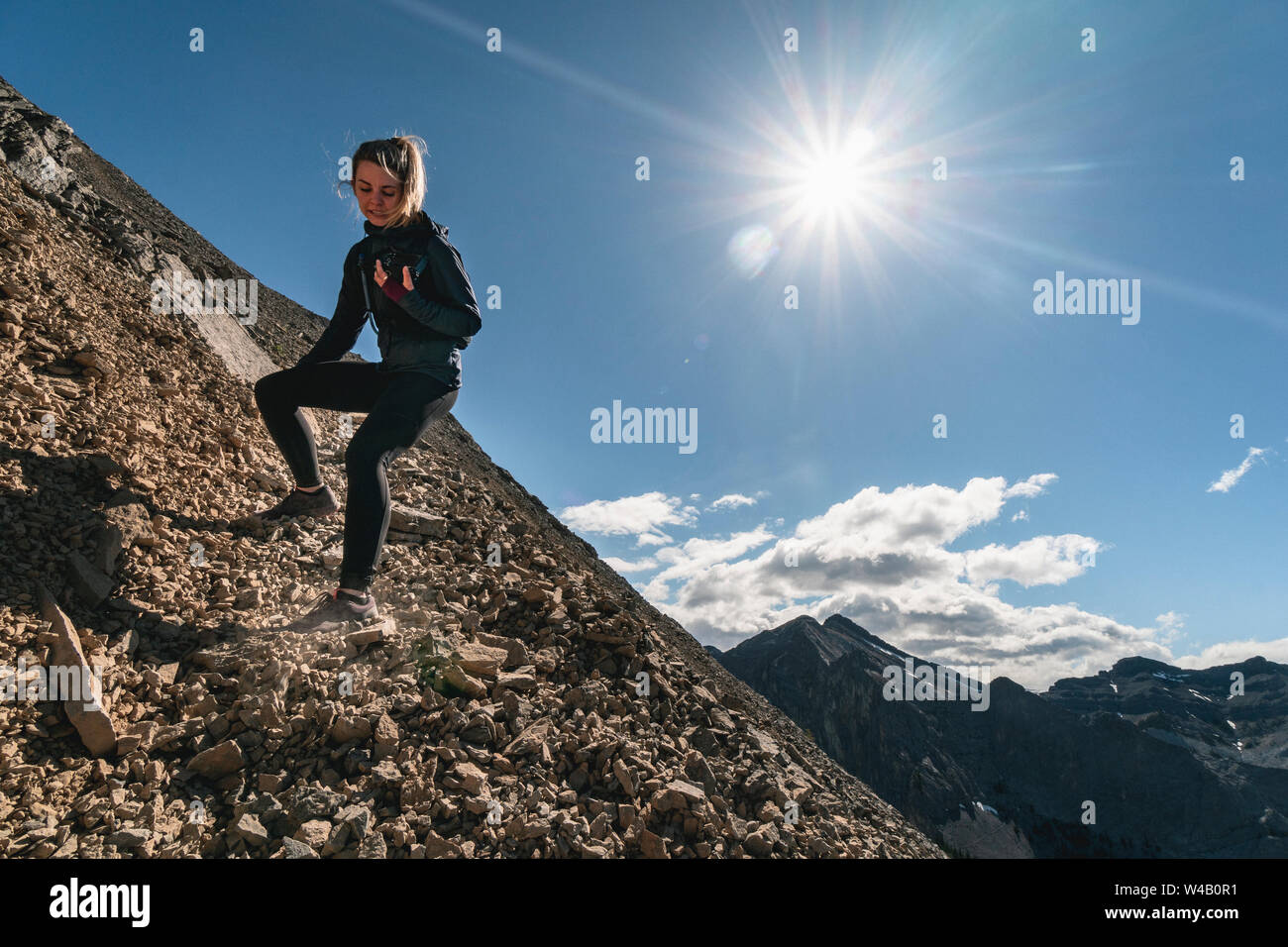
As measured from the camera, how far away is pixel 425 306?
4223 mm

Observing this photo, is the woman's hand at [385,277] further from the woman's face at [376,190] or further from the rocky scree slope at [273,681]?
the rocky scree slope at [273,681]

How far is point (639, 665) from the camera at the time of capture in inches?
213

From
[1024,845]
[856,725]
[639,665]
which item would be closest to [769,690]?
[856,725]

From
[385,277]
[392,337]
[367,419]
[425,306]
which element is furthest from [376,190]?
[367,419]

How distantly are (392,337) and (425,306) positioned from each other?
499mm

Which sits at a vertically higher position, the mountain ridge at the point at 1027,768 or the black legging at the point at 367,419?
the black legging at the point at 367,419

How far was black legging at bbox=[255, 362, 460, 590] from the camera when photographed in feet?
13.8

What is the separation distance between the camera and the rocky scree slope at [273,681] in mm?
3193

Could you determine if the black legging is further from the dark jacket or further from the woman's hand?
the woman's hand

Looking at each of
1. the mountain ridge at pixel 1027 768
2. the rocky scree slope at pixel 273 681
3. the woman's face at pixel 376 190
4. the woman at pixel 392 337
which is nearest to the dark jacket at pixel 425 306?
the woman at pixel 392 337

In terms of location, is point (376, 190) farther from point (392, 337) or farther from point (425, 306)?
point (392, 337)

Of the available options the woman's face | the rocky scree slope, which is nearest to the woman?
the woman's face
